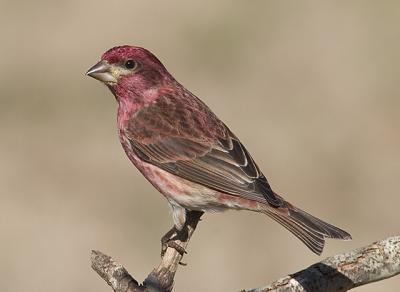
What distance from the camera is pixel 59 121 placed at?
50.8ft

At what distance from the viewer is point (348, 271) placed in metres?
6.16

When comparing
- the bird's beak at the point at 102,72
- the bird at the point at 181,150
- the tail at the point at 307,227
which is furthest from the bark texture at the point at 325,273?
the bird's beak at the point at 102,72

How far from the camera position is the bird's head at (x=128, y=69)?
791cm

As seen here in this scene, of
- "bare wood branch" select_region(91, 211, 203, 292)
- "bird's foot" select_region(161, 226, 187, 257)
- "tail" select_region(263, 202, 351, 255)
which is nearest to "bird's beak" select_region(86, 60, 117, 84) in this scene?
"bird's foot" select_region(161, 226, 187, 257)

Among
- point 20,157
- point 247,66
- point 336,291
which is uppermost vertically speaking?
point 247,66

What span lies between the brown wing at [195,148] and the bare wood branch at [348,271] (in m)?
1.32

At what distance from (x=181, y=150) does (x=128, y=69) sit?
0.76 metres

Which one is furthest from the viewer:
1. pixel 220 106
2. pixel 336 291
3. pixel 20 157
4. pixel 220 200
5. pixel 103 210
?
pixel 220 106

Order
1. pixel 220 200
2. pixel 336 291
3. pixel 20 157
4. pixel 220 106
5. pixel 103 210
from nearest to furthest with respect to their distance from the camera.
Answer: pixel 336 291, pixel 220 200, pixel 103 210, pixel 20 157, pixel 220 106

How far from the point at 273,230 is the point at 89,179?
276 centimetres

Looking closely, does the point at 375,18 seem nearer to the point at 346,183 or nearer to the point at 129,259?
the point at 346,183

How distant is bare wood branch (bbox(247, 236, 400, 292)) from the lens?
6046mm

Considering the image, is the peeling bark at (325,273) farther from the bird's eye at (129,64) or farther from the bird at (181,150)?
the bird's eye at (129,64)

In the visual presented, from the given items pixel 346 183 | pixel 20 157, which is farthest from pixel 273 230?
pixel 20 157
